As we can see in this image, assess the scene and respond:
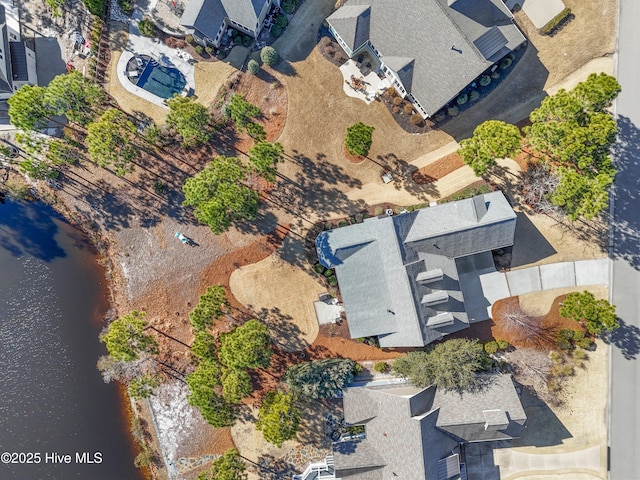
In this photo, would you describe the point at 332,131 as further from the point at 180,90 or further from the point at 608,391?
the point at 608,391

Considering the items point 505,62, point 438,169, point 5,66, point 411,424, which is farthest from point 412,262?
point 5,66

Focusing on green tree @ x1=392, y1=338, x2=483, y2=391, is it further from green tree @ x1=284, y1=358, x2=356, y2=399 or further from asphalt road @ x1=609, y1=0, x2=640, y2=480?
asphalt road @ x1=609, y1=0, x2=640, y2=480

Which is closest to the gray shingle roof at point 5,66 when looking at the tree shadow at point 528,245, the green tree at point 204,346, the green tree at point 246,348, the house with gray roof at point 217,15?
the house with gray roof at point 217,15

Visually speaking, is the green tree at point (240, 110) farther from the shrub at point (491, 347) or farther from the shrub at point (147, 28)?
the shrub at point (491, 347)

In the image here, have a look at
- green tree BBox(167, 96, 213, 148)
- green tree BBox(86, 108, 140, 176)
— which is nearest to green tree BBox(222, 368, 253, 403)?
green tree BBox(86, 108, 140, 176)

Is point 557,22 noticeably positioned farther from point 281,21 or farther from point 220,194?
point 220,194

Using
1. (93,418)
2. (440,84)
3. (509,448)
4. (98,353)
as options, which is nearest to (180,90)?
(440,84)

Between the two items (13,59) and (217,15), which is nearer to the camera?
(217,15)
